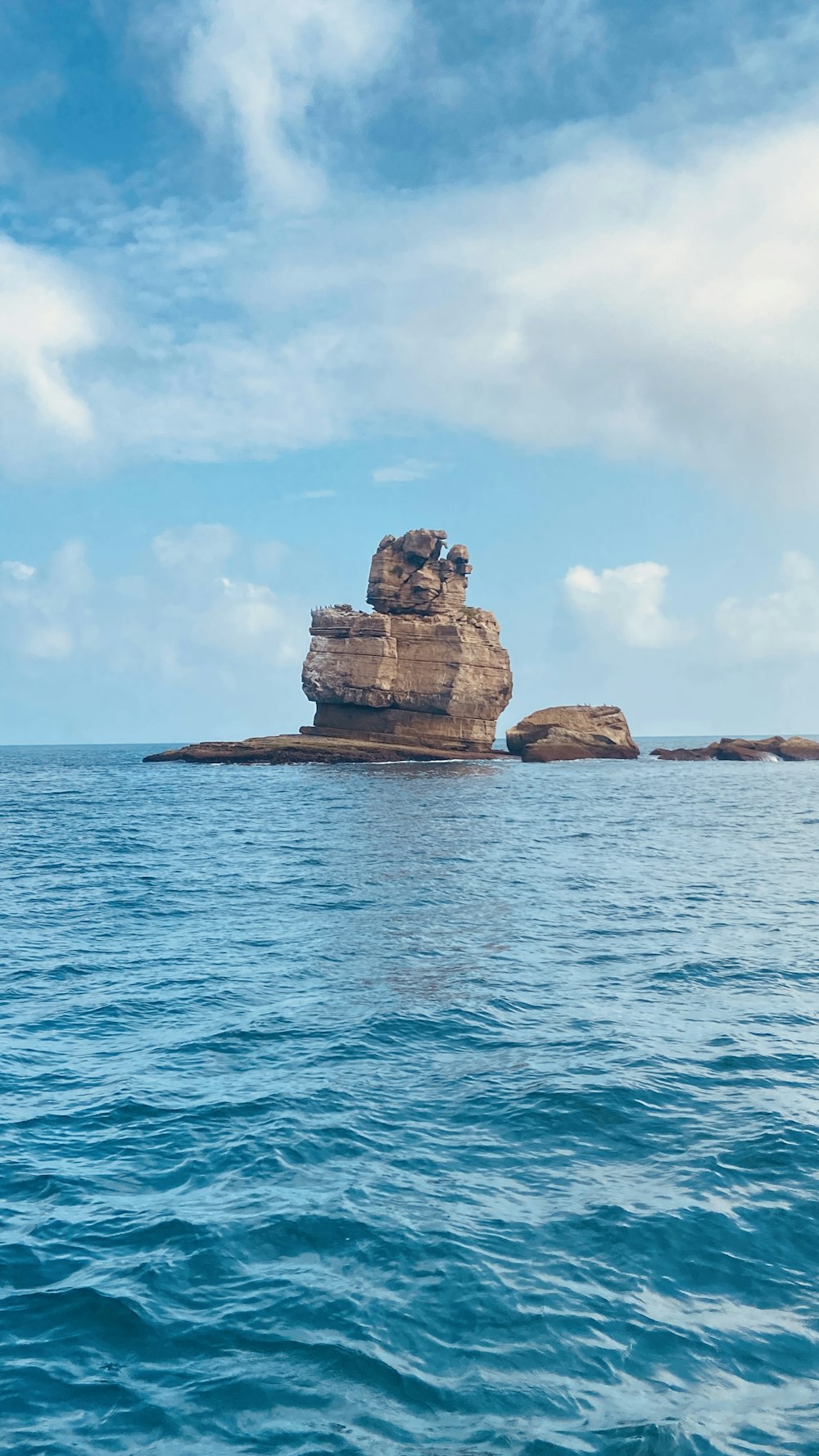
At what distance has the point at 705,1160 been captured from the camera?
9055 millimetres

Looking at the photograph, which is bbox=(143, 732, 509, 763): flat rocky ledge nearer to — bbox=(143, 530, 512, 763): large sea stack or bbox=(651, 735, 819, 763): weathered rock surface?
bbox=(143, 530, 512, 763): large sea stack

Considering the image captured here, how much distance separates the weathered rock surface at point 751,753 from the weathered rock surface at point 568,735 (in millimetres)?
11807

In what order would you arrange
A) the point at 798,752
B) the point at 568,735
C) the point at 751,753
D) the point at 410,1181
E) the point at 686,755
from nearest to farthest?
the point at 410,1181 < the point at 568,735 < the point at 751,753 < the point at 798,752 < the point at 686,755

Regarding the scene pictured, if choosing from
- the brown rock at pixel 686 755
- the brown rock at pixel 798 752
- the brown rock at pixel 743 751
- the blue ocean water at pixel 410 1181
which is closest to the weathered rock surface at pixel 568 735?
the brown rock at pixel 686 755

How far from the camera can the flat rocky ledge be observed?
8269 centimetres

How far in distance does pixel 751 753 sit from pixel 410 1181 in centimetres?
10702

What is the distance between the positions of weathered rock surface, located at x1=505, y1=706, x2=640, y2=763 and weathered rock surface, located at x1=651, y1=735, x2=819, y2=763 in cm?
1181

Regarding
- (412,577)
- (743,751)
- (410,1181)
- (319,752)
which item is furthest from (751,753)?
(410,1181)

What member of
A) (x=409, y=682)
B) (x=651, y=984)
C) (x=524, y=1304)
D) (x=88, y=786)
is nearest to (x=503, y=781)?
(x=409, y=682)

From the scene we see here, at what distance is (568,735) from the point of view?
95.1 m

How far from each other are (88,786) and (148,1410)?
66495 millimetres

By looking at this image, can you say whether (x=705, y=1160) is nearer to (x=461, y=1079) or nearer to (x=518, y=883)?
(x=461, y=1079)

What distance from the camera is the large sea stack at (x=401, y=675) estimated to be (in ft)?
278

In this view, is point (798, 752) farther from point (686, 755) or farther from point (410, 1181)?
point (410, 1181)
